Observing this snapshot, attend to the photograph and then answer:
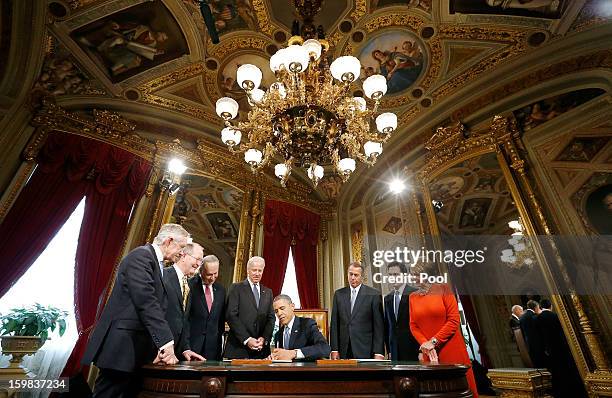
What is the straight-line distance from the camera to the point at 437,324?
309 cm

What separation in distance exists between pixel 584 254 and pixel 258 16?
596 centimetres

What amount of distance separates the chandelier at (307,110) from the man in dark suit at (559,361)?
3641 millimetres

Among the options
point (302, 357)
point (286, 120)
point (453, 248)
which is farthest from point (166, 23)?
point (453, 248)

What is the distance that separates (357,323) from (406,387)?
6.63 ft

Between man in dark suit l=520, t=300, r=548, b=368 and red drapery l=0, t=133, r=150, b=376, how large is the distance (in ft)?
21.8

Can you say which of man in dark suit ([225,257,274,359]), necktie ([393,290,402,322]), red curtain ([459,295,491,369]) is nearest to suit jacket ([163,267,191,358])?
man in dark suit ([225,257,274,359])

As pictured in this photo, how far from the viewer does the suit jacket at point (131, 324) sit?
67.5 inches

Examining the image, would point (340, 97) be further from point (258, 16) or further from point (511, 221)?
point (511, 221)

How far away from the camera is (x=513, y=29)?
16.1ft

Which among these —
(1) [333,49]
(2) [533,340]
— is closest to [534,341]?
(2) [533,340]

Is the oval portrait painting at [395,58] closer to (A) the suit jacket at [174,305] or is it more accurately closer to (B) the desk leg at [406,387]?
(A) the suit jacket at [174,305]

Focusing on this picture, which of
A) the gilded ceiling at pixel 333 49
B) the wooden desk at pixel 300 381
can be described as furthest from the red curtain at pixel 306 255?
the wooden desk at pixel 300 381

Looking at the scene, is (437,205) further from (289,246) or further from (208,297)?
(208,297)

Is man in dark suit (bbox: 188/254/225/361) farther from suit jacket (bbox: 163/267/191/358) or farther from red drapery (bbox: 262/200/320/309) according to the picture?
red drapery (bbox: 262/200/320/309)
